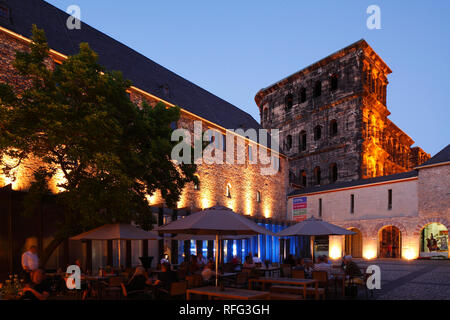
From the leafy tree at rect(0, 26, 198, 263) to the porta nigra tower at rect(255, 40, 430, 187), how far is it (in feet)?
109

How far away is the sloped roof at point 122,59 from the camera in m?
18.4

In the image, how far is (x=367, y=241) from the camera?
30.4 meters

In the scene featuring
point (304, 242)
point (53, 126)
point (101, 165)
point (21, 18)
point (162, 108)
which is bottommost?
point (304, 242)

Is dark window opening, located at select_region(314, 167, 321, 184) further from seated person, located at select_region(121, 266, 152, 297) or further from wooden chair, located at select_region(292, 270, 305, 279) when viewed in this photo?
seated person, located at select_region(121, 266, 152, 297)

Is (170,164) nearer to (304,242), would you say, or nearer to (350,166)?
(304,242)

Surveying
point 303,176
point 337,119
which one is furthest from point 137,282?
point 303,176

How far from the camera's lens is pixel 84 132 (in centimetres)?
1095

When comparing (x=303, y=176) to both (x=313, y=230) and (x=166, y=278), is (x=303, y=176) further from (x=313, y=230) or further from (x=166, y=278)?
(x=166, y=278)

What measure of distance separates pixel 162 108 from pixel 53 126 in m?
4.07

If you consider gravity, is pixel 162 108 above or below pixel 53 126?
above

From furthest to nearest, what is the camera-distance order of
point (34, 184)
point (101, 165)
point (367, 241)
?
point (367, 241)
point (34, 184)
point (101, 165)

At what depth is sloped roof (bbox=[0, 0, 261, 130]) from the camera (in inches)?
724
